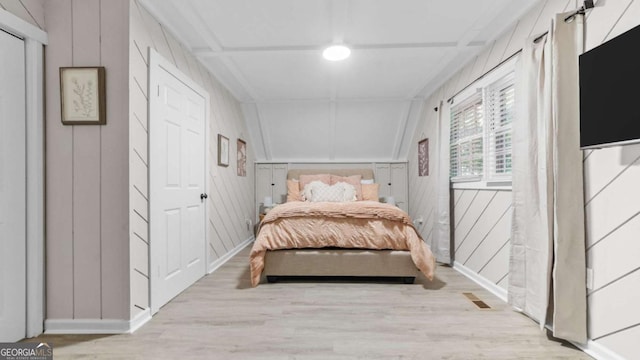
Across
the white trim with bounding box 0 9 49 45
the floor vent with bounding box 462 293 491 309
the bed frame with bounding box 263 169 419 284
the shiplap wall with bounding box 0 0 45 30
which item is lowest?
the floor vent with bounding box 462 293 491 309

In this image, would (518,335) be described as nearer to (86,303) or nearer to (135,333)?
(135,333)

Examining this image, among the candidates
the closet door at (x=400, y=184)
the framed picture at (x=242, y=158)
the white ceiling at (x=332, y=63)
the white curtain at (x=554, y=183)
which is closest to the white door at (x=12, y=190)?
the white ceiling at (x=332, y=63)

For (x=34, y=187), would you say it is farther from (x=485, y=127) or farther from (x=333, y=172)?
(x=333, y=172)

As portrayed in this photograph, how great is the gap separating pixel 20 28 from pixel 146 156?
101 cm

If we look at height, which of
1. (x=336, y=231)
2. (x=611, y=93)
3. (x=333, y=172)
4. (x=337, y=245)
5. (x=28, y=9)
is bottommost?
(x=337, y=245)

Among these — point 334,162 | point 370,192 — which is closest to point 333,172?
point 334,162

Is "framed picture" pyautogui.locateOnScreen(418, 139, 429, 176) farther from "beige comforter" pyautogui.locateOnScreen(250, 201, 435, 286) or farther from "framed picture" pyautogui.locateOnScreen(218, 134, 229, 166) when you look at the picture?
"framed picture" pyautogui.locateOnScreen(218, 134, 229, 166)

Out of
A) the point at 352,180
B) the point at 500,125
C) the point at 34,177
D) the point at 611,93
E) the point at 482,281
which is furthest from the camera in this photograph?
the point at 352,180

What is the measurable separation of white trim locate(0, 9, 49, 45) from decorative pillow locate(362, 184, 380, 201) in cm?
405

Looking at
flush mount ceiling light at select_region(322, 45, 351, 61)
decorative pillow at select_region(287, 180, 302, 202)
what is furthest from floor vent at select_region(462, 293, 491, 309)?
decorative pillow at select_region(287, 180, 302, 202)

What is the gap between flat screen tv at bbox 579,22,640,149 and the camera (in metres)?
1.36

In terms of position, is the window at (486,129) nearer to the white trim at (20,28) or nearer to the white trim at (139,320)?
the white trim at (139,320)

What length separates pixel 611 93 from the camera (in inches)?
58.1

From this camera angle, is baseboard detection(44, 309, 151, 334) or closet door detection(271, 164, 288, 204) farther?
closet door detection(271, 164, 288, 204)
